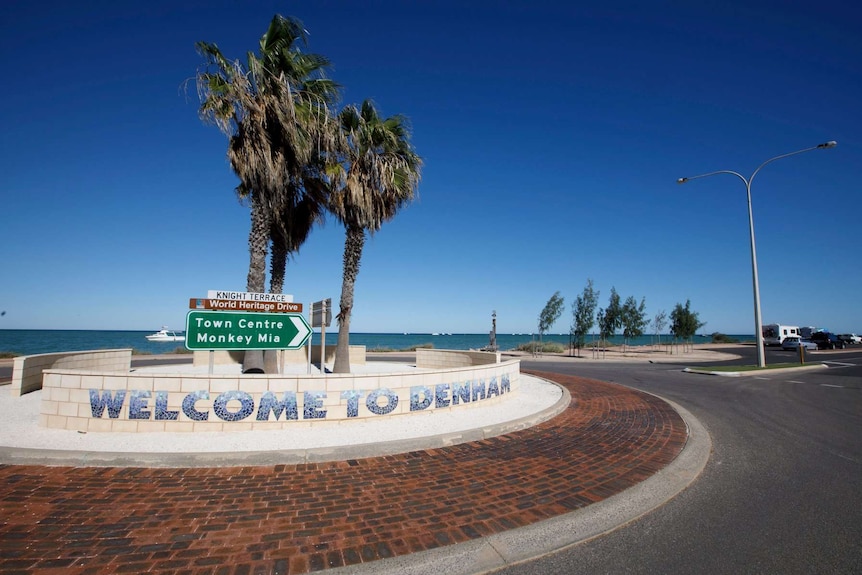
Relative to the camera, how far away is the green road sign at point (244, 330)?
8172 millimetres

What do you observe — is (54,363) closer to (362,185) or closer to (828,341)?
(362,185)

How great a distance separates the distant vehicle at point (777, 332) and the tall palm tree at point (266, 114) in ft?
227

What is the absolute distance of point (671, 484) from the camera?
16.9 feet

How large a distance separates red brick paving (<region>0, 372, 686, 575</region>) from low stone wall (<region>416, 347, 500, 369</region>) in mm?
9204

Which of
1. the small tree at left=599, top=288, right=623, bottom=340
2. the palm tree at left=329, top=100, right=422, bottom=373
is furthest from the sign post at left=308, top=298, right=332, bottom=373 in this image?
the small tree at left=599, top=288, right=623, bottom=340

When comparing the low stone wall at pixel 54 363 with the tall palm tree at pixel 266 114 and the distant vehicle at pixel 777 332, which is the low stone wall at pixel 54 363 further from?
the distant vehicle at pixel 777 332

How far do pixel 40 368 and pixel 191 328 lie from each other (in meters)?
6.97

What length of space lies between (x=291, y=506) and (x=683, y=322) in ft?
161

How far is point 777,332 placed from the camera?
5869 centimetres

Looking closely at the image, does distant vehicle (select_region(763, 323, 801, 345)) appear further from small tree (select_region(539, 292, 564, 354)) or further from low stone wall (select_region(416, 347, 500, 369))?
low stone wall (select_region(416, 347, 500, 369))

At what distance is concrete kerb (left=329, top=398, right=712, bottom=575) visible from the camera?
337 centimetres

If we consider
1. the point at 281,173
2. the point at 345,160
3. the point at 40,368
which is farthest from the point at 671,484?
the point at 40,368

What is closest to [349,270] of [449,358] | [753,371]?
[449,358]

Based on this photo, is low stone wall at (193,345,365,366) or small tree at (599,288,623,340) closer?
low stone wall at (193,345,365,366)
